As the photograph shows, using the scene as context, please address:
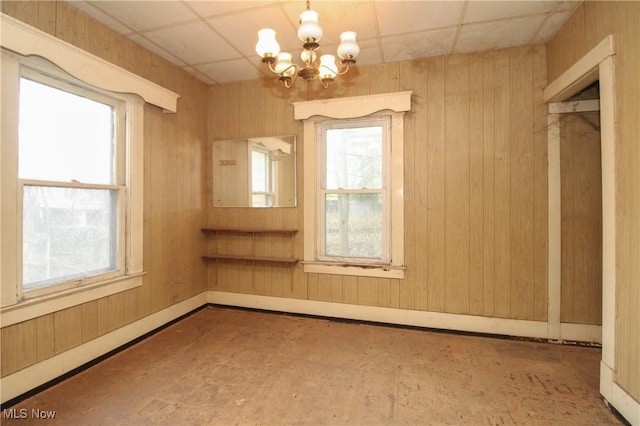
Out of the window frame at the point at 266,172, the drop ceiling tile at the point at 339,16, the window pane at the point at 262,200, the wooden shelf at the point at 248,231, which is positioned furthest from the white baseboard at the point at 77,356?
the drop ceiling tile at the point at 339,16

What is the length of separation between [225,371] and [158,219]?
157cm

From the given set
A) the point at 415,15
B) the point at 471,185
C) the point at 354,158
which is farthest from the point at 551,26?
the point at 354,158

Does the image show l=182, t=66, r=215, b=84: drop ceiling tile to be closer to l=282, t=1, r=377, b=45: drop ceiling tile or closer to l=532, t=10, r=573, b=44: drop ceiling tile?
l=282, t=1, r=377, b=45: drop ceiling tile

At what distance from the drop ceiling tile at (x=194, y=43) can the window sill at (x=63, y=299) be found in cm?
207

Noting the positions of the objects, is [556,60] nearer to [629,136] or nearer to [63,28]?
[629,136]

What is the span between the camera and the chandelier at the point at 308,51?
158cm

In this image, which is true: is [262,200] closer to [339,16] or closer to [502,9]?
[339,16]

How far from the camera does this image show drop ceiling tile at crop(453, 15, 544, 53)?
2.35m

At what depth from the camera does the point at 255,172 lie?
3416 millimetres

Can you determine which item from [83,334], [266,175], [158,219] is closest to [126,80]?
[158,219]

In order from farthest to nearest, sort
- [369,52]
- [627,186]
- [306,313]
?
[306,313] < [369,52] < [627,186]

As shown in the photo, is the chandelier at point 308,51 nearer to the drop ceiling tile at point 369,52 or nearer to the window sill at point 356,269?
the drop ceiling tile at point 369,52

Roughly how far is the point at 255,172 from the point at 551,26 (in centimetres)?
298

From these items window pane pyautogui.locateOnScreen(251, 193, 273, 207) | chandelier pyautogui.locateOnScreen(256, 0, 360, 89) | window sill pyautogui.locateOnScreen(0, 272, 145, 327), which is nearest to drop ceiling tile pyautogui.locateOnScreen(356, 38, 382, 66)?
chandelier pyautogui.locateOnScreen(256, 0, 360, 89)
